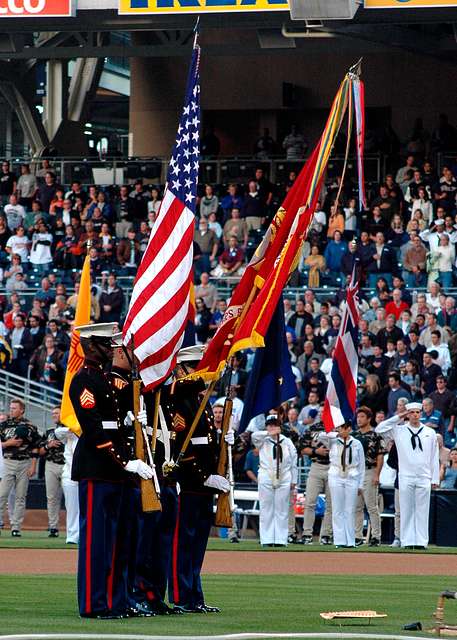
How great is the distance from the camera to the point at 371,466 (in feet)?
78.1

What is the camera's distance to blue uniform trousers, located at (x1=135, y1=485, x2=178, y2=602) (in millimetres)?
12141

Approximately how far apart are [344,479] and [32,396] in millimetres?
8087

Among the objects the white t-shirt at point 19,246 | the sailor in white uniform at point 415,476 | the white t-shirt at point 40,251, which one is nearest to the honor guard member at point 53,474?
the sailor in white uniform at point 415,476

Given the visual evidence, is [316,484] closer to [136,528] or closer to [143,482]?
[136,528]

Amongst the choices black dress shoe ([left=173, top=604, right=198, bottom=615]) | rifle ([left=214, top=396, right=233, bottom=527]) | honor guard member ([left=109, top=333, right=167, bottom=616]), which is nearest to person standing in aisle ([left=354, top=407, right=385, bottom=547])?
rifle ([left=214, top=396, right=233, bottom=527])

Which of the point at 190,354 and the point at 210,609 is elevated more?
the point at 190,354

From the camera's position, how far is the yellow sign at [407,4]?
28672 mm

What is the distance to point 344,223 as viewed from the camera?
3119 cm

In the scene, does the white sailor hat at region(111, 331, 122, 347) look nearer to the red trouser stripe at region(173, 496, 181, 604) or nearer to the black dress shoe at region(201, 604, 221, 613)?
the red trouser stripe at region(173, 496, 181, 604)

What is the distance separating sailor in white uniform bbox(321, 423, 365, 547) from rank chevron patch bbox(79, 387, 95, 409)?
11.4 meters

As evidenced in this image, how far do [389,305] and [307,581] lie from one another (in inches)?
461

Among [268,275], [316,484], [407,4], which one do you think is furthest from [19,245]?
[268,275]

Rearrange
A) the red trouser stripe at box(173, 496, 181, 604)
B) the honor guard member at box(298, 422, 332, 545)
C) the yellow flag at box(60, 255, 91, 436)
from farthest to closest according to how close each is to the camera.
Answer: the honor guard member at box(298, 422, 332, 545)
the yellow flag at box(60, 255, 91, 436)
the red trouser stripe at box(173, 496, 181, 604)

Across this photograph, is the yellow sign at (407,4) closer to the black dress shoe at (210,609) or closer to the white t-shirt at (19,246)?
the white t-shirt at (19,246)
